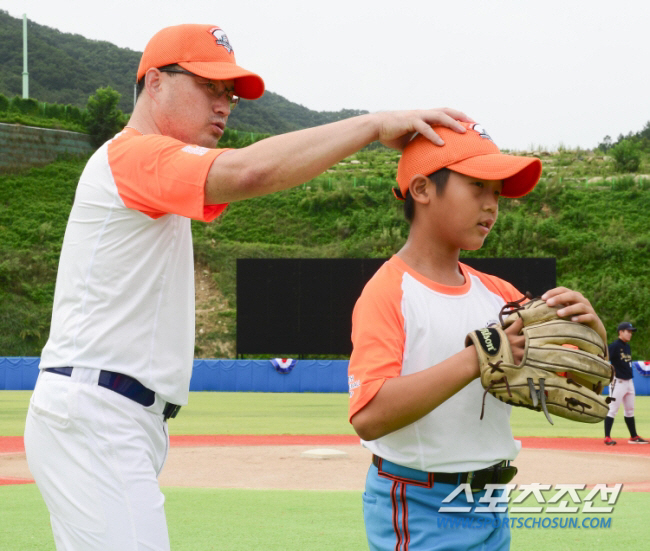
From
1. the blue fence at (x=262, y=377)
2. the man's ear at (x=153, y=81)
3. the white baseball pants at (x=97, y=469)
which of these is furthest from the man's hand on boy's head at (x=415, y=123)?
the blue fence at (x=262, y=377)

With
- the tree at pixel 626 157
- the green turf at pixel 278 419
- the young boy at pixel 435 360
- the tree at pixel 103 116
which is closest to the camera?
the young boy at pixel 435 360

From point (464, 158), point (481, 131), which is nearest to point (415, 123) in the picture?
point (464, 158)

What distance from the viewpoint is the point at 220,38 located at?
257cm

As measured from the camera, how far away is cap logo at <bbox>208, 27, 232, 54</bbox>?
8.39ft

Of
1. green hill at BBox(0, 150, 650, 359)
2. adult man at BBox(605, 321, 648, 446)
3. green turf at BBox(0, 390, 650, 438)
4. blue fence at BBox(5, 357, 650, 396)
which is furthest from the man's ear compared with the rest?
green hill at BBox(0, 150, 650, 359)

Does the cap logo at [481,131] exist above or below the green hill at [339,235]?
above

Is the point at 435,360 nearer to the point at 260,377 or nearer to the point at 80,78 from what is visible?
the point at 260,377

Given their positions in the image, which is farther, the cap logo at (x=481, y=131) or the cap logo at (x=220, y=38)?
the cap logo at (x=220, y=38)

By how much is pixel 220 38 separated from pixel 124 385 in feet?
3.75

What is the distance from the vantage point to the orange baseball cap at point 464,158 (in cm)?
230

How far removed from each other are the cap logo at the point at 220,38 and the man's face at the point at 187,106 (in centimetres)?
13

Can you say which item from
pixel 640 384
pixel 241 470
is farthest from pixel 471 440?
pixel 640 384

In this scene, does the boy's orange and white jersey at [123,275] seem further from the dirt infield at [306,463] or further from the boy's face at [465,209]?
the dirt infield at [306,463]

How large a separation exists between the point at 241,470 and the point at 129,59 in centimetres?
10079
